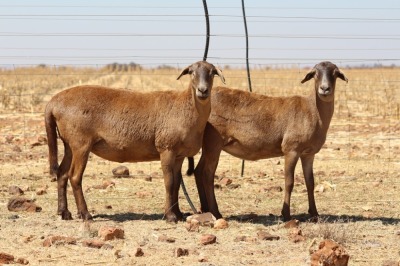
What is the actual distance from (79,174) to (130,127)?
102cm

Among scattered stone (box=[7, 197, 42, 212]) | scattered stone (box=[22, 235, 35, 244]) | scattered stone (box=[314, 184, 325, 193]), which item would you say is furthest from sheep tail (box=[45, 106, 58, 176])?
scattered stone (box=[314, 184, 325, 193])

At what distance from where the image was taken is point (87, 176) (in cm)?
1666

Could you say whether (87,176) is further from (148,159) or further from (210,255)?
(210,255)

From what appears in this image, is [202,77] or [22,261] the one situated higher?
[202,77]

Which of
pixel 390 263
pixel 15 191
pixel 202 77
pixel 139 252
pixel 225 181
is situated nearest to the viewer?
pixel 390 263

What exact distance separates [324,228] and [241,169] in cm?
703

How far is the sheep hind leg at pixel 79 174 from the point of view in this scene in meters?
12.1

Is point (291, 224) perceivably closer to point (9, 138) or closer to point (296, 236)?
point (296, 236)

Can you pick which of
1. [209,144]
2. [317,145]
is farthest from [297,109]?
[209,144]

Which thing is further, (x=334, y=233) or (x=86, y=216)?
(x=86, y=216)

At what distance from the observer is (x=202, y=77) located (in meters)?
11.8

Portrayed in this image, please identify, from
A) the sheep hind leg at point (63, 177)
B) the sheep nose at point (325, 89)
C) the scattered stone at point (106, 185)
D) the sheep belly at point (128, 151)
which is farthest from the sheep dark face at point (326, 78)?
the scattered stone at point (106, 185)

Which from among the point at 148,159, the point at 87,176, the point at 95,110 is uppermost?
the point at 95,110

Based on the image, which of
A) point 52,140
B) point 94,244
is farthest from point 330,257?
point 52,140
